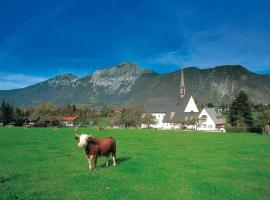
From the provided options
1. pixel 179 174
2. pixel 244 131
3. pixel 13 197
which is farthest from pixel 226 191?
pixel 244 131

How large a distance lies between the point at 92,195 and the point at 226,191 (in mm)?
6153

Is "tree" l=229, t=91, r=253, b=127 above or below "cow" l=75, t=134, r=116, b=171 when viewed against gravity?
above

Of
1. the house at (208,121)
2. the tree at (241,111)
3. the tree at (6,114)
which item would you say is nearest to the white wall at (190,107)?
the house at (208,121)

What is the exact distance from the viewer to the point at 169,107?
136m

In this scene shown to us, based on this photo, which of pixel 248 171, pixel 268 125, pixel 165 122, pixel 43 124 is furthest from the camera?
pixel 165 122

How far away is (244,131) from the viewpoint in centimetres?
8256

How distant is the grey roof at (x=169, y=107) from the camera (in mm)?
122500

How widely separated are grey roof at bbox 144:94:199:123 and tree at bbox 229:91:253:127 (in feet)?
78.5

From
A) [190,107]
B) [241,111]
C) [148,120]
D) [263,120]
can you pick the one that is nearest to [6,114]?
[148,120]

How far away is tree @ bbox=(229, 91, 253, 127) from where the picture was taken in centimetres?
9247

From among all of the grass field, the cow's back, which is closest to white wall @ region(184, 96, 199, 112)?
the grass field

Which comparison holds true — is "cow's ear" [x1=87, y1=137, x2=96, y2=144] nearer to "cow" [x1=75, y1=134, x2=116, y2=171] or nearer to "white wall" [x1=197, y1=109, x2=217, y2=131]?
"cow" [x1=75, y1=134, x2=116, y2=171]

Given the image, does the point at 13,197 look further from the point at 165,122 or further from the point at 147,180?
Answer: the point at 165,122

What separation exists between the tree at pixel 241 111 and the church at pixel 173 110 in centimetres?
2161
